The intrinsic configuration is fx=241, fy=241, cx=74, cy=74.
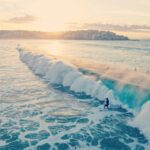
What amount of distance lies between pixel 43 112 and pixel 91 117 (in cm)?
454

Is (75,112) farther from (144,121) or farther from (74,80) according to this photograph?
(74,80)

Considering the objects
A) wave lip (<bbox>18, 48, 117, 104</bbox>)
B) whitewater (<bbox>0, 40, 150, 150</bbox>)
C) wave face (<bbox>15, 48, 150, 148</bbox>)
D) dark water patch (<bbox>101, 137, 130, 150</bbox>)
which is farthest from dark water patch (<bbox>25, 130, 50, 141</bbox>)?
wave lip (<bbox>18, 48, 117, 104</bbox>)

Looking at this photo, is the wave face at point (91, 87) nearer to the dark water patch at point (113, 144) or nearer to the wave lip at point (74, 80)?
the wave lip at point (74, 80)

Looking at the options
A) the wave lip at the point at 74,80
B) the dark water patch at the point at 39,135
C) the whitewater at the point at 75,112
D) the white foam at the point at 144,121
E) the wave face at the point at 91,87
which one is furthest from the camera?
the wave lip at the point at 74,80

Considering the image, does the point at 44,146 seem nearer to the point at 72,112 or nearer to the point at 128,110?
the point at 72,112

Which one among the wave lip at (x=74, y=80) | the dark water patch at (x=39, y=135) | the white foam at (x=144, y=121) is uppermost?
the wave lip at (x=74, y=80)

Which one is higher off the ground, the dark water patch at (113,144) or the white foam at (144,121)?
the white foam at (144,121)

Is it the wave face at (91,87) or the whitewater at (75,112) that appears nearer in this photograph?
the whitewater at (75,112)

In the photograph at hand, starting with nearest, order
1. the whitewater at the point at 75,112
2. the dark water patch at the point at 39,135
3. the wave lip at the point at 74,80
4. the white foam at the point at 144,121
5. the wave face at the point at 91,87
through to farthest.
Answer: the whitewater at the point at 75,112, the dark water patch at the point at 39,135, the white foam at the point at 144,121, the wave face at the point at 91,87, the wave lip at the point at 74,80

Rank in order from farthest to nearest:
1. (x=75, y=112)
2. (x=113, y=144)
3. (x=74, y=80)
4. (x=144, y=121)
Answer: (x=74, y=80) < (x=75, y=112) < (x=144, y=121) < (x=113, y=144)

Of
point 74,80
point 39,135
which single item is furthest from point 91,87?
point 39,135

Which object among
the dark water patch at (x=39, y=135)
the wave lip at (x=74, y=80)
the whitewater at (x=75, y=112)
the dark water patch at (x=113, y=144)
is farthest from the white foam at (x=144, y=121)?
the dark water patch at (x=39, y=135)

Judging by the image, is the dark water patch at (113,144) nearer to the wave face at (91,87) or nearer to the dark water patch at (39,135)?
the wave face at (91,87)

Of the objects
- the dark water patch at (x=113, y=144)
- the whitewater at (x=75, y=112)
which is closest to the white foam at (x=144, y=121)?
the whitewater at (x=75, y=112)
